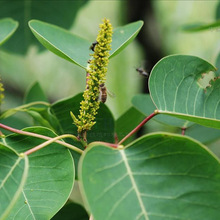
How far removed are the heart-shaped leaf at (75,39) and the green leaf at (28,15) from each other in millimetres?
778

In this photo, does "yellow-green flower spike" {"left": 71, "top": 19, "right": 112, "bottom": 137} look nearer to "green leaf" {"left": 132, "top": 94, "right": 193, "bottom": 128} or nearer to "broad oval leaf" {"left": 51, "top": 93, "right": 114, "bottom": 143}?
"broad oval leaf" {"left": 51, "top": 93, "right": 114, "bottom": 143}

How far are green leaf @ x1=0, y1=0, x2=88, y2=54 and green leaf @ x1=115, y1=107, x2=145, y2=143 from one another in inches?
33.2

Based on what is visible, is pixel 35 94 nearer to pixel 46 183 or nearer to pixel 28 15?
pixel 28 15

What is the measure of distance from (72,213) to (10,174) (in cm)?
50

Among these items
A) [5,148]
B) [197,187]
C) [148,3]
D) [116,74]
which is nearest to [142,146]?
[197,187]

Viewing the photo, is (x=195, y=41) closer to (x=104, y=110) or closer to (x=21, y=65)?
(x=21, y=65)

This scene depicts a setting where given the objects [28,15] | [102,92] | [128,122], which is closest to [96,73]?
[102,92]

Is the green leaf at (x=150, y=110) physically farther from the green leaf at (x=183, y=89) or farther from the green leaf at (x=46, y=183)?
the green leaf at (x=46, y=183)

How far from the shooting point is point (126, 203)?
0.86 metres

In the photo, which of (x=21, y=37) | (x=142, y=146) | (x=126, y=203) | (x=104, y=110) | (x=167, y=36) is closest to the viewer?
(x=126, y=203)

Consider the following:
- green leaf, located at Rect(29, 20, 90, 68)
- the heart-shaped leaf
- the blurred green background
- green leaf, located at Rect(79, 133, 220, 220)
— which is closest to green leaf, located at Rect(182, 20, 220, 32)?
the heart-shaped leaf

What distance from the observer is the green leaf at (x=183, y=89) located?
111 cm

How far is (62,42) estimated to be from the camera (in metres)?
1.37

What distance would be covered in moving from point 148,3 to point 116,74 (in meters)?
1.34
